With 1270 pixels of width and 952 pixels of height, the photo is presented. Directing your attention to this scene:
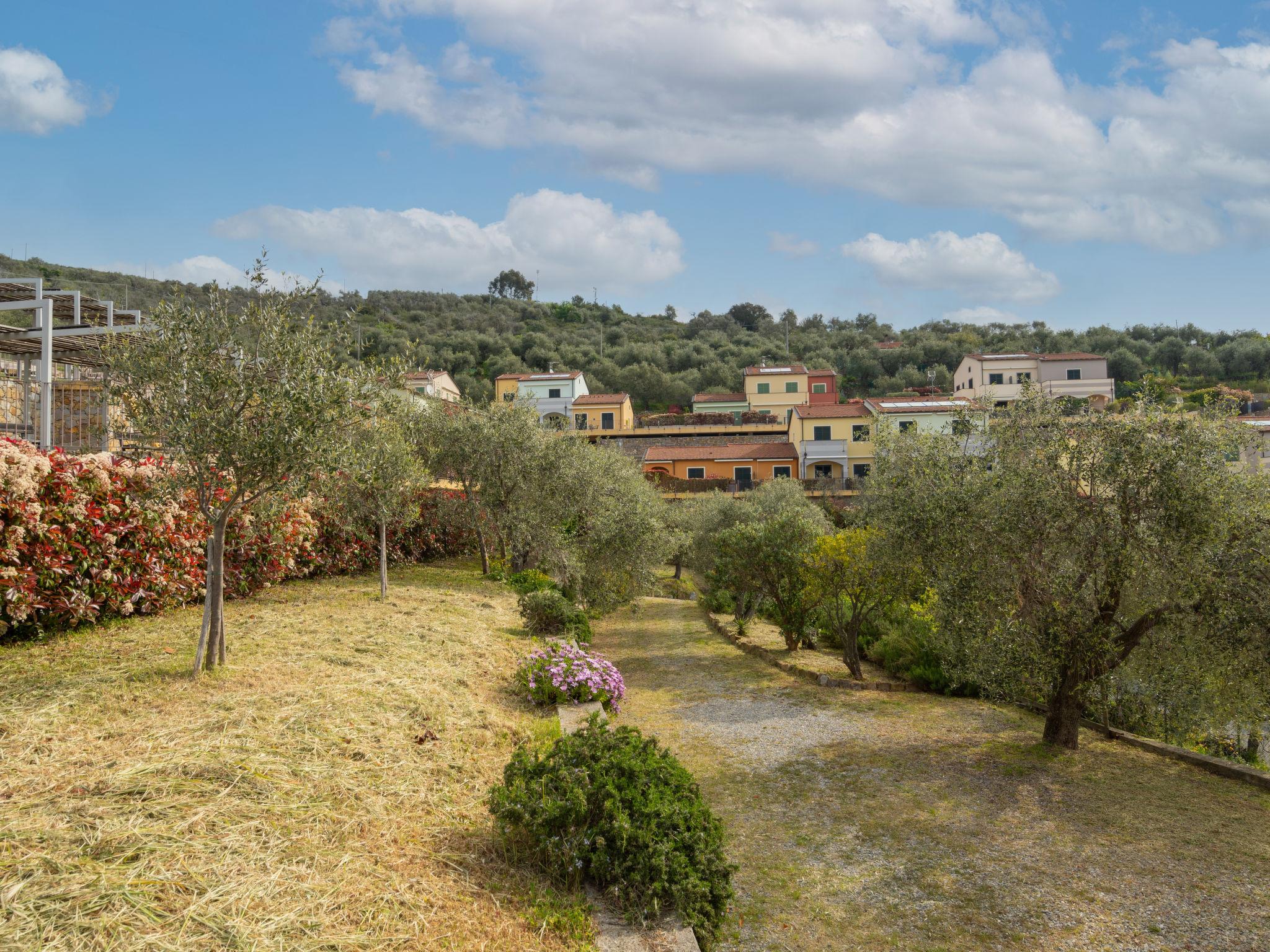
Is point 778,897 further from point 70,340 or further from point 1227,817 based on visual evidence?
point 70,340

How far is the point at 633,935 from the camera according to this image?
16.6 ft

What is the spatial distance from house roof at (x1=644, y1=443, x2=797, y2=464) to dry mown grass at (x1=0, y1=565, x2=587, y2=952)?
46.0 m

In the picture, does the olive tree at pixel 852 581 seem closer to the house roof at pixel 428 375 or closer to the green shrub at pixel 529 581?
the green shrub at pixel 529 581

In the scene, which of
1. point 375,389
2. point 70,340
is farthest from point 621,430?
point 375,389

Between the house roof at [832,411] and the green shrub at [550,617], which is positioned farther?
the house roof at [832,411]

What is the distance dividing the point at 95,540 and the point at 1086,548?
1222 centimetres

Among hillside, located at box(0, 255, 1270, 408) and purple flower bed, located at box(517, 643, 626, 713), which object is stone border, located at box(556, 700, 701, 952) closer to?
purple flower bed, located at box(517, 643, 626, 713)

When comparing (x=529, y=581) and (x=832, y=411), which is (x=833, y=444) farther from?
(x=529, y=581)

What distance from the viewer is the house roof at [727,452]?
54688mm

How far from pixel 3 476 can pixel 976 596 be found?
1157 centimetres

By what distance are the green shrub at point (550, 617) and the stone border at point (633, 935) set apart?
9.59 meters

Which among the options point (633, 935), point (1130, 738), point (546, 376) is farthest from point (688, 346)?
point (633, 935)

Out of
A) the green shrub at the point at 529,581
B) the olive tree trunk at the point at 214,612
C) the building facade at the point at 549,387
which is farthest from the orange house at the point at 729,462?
the olive tree trunk at the point at 214,612

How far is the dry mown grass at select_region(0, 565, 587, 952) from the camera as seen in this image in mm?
4234
